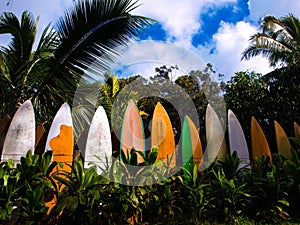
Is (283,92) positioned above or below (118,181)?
above

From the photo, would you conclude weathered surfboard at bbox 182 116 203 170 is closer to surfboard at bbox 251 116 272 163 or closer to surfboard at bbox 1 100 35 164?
surfboard at bbox 251 116 272 163

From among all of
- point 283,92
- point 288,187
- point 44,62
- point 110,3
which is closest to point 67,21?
point 110,3

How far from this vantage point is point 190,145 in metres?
3.81

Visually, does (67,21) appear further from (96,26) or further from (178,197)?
(178,197)

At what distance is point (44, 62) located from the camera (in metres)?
4.80

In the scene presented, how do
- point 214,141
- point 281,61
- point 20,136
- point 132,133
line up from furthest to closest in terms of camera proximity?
point 281,61, point 214,141, point 132,133, point 20,136

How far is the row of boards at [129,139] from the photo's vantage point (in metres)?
3.48

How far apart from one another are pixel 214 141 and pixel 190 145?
1.45ft

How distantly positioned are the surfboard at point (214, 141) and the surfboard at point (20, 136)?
7.46 ft

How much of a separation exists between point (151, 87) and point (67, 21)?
7.82 metres

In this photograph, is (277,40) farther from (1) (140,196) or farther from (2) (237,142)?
(1) (140,196)

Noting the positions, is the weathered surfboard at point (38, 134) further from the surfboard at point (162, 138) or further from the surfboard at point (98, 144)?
the surfboard at point (162, 138)

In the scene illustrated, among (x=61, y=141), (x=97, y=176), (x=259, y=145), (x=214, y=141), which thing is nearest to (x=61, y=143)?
(x=61, y=141)

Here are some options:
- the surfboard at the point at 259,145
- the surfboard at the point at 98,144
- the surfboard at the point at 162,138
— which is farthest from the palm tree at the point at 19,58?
the surfboard at the point at 259,145
